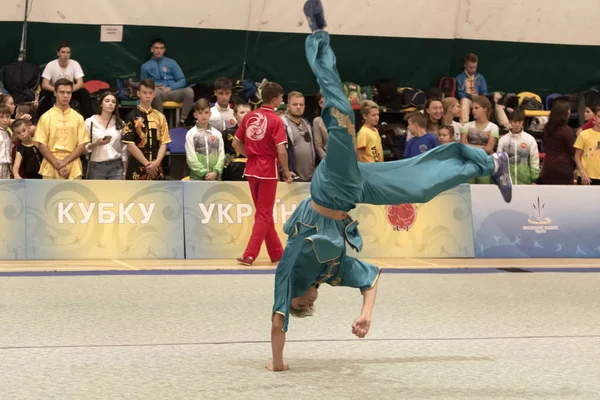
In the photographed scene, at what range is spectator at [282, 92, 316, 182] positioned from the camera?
11297 millimetres

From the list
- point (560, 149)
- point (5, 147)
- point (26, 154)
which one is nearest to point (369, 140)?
point (560, 149)

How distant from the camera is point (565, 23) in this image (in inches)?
667

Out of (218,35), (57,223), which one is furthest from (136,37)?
(57,223)

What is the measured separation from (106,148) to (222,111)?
6.50 feet

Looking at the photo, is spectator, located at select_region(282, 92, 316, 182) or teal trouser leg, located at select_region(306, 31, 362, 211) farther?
spectator, located at select_region(282, 92, 316, 182)

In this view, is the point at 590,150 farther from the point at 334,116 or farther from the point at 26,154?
the point at 334,116

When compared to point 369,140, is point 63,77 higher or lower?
higher

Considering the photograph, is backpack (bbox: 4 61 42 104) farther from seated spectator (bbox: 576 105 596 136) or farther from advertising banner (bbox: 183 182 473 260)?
seated spectator (bbox: 576 105 596 136)

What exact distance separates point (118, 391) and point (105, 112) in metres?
6.97

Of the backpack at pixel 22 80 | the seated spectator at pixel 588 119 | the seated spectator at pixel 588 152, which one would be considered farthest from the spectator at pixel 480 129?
the backpack at pixel 22 80

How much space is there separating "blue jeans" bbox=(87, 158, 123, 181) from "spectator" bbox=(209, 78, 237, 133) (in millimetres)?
1668

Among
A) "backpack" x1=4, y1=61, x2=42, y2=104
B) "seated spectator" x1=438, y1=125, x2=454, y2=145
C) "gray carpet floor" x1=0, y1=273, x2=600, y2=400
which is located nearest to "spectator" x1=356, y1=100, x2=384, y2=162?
"seated spectator" x1=438, y1=125, x2=454, y2=145

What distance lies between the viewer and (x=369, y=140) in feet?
39.2

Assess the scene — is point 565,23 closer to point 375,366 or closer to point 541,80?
point 541,80
